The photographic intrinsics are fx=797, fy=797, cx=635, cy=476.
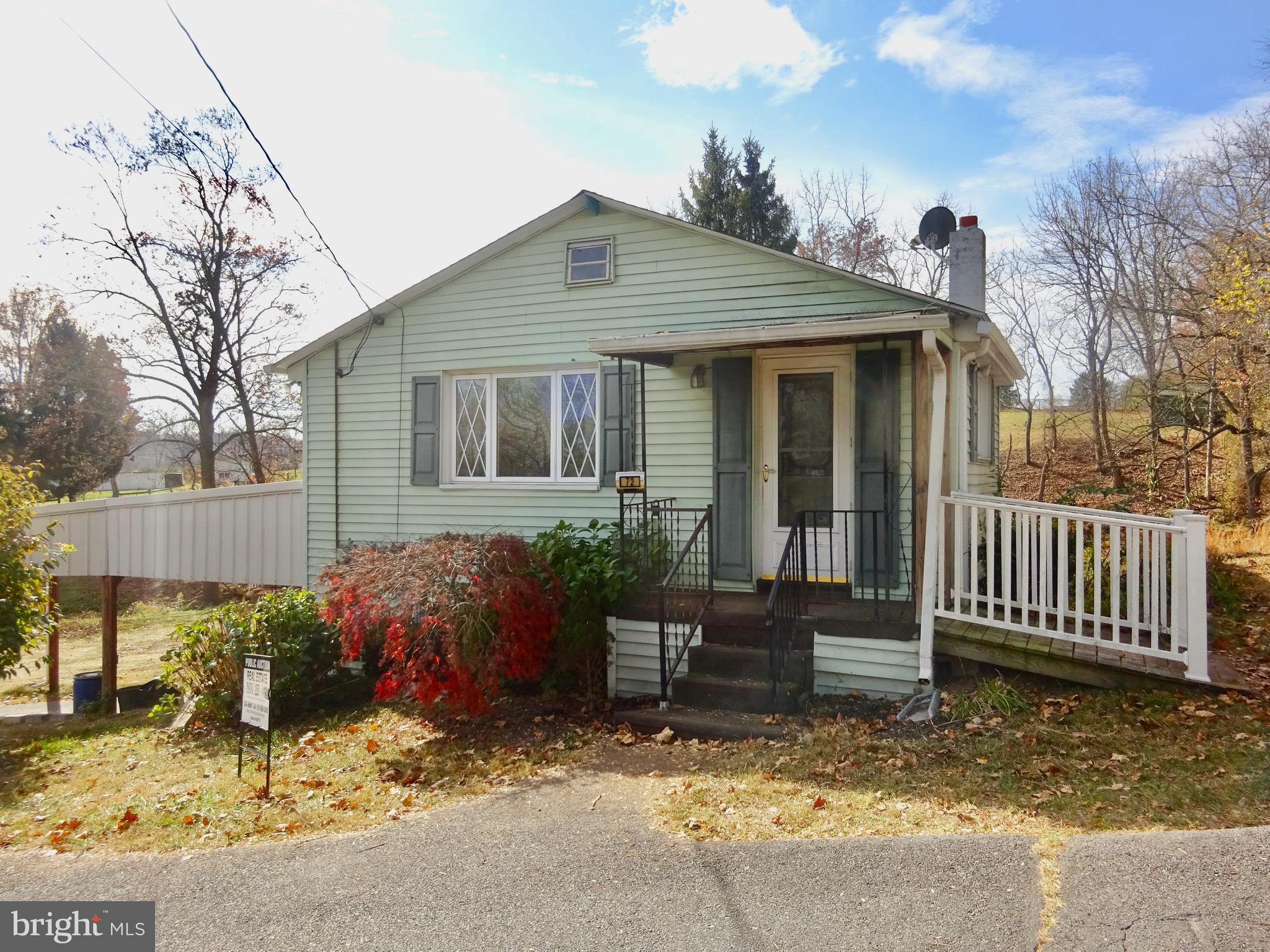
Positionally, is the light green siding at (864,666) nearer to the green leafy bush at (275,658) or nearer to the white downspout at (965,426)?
the white downspout at (965,426)

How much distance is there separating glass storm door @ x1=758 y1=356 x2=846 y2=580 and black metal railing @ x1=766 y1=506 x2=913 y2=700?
1.5 inches

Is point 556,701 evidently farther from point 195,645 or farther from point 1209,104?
point 1209,104

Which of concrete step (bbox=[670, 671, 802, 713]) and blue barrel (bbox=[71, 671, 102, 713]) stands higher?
concrete step (bbox=[670, 671, 802, 713])

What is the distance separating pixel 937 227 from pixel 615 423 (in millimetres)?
4212

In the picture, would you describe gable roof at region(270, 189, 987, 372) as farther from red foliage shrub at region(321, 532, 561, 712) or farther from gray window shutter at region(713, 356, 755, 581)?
red foliage shrub at region(321, 532, 561, 712)

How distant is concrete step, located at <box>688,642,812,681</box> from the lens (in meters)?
6.19

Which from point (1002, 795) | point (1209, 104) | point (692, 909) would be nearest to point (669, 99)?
point (1002, 795)

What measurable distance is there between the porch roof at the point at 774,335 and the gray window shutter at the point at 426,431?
104 inches

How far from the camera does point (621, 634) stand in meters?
6.85

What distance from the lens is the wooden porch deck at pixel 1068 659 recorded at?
5.36 metres

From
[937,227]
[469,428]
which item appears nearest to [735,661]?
[469,428]

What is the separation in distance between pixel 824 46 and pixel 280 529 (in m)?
8.65

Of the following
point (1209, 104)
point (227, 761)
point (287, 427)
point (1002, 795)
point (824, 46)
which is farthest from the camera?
point (287, 427)

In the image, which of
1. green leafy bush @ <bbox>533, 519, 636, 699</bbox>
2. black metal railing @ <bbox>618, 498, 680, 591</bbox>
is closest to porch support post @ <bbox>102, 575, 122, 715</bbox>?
green leafy bush @ <bbox>533, 519, 636, 699</bbox>
